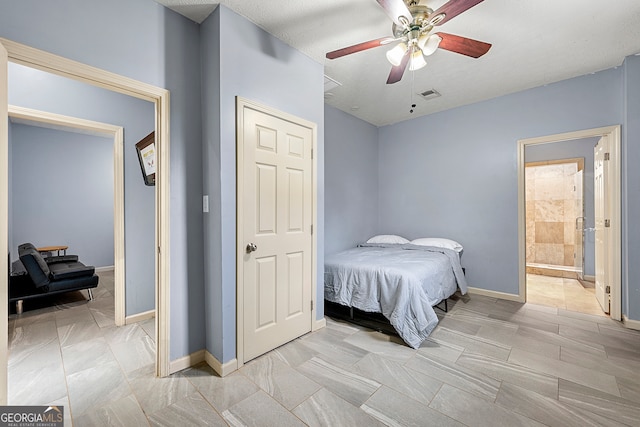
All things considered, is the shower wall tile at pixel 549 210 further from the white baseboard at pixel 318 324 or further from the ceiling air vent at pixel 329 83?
the white baseboard at pixel 318 324

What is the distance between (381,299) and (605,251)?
8.79 feet

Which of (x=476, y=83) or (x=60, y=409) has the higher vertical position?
(x=476, y=83)

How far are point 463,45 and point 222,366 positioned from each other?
2867mm

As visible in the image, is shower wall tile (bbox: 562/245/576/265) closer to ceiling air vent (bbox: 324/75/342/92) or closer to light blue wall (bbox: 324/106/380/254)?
light blue wall (bbox: 324/106/380/254)

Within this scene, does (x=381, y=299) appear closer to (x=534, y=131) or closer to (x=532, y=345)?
(x=532, y=345)

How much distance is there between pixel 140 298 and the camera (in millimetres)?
3082

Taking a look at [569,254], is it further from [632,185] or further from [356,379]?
[356,379]

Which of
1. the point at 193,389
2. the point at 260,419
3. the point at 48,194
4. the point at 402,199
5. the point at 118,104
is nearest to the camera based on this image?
the point at 260,419

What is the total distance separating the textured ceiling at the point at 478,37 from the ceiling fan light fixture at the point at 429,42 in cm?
37

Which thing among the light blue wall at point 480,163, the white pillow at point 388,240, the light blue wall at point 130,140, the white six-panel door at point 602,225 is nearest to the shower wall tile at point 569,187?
the white six-panel door at point 602,225

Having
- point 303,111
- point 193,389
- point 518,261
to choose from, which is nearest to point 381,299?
point 193,389

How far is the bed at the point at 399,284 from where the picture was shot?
2.50m

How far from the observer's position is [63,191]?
5.34m

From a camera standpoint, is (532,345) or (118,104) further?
(118,104)
